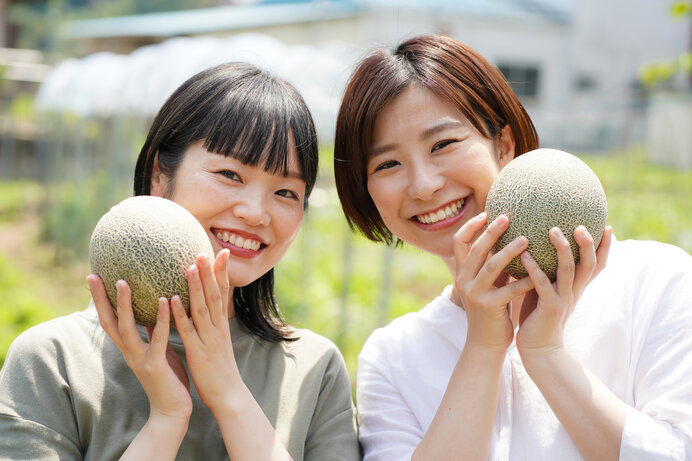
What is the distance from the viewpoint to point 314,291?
23.5 ft

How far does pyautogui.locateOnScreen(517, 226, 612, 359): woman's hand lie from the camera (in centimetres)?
168

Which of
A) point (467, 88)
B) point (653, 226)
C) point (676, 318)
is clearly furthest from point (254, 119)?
point (653, 226)

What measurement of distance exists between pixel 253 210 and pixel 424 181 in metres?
0.50

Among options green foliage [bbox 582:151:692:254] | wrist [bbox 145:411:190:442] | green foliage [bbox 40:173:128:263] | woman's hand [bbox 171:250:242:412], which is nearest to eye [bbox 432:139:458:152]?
woman's hand [bbox 171:250:242:412]

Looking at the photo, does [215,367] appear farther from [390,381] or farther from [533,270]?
[533,270]

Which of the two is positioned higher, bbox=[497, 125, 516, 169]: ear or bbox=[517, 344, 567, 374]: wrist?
bbox=[497, 125, 516, 169]: ear

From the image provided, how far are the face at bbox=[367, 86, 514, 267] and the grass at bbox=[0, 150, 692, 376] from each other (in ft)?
3.82

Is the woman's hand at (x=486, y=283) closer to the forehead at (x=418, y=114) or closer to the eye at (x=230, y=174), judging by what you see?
the forehead at (x=418, y=114)

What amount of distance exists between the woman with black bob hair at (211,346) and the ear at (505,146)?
60cm

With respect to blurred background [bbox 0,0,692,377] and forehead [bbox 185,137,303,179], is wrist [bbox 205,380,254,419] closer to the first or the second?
forehead [bbox 185,137,303,179]

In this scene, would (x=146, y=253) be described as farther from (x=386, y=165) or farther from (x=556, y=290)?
(x=556, y=290)

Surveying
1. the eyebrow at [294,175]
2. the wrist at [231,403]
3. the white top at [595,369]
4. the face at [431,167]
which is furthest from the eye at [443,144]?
the wrist at [231,403]

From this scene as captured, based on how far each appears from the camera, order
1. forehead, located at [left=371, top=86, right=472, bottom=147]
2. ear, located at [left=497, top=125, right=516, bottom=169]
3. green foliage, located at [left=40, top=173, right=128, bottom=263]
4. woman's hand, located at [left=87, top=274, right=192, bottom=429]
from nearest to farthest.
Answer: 1. woman's hand, located at [left=87, top=274, right=192, bottom=429]
2. forehead, located at [left=371, top=86, right=472, bottom=147]
3. ear, located at [left=497, top=125, right=516, bottom=169]
4. green foliage, located at [left=40, top=173, right=128, bottom=263]

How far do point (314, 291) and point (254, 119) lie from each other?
203 inches
